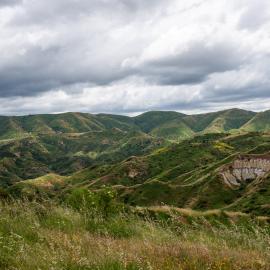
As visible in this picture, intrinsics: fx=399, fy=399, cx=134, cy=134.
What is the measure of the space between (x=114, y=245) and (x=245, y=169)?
16147cm

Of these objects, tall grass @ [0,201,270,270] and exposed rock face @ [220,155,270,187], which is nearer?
tall grass @ [0,201,270,270]

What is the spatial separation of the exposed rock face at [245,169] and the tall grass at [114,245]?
148 meters

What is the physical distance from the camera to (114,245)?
8.41 metres

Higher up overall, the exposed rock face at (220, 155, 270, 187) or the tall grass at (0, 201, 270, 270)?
the tall grass at (0, 201, 270, 270)

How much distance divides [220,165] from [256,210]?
216 ft

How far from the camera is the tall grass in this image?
6.95 m

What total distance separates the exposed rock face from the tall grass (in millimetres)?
147542

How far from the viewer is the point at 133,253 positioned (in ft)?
25.2

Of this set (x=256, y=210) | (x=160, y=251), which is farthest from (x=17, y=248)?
(x=256, y=210)

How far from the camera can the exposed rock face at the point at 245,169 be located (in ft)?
513

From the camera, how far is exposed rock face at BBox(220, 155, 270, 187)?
15650 cm

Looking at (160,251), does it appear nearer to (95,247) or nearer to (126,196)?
(95,247)

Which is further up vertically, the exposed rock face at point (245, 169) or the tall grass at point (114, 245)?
the tall grass at point (114, 245)

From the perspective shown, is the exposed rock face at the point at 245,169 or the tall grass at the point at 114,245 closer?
the tall grass at the point at 114,245
